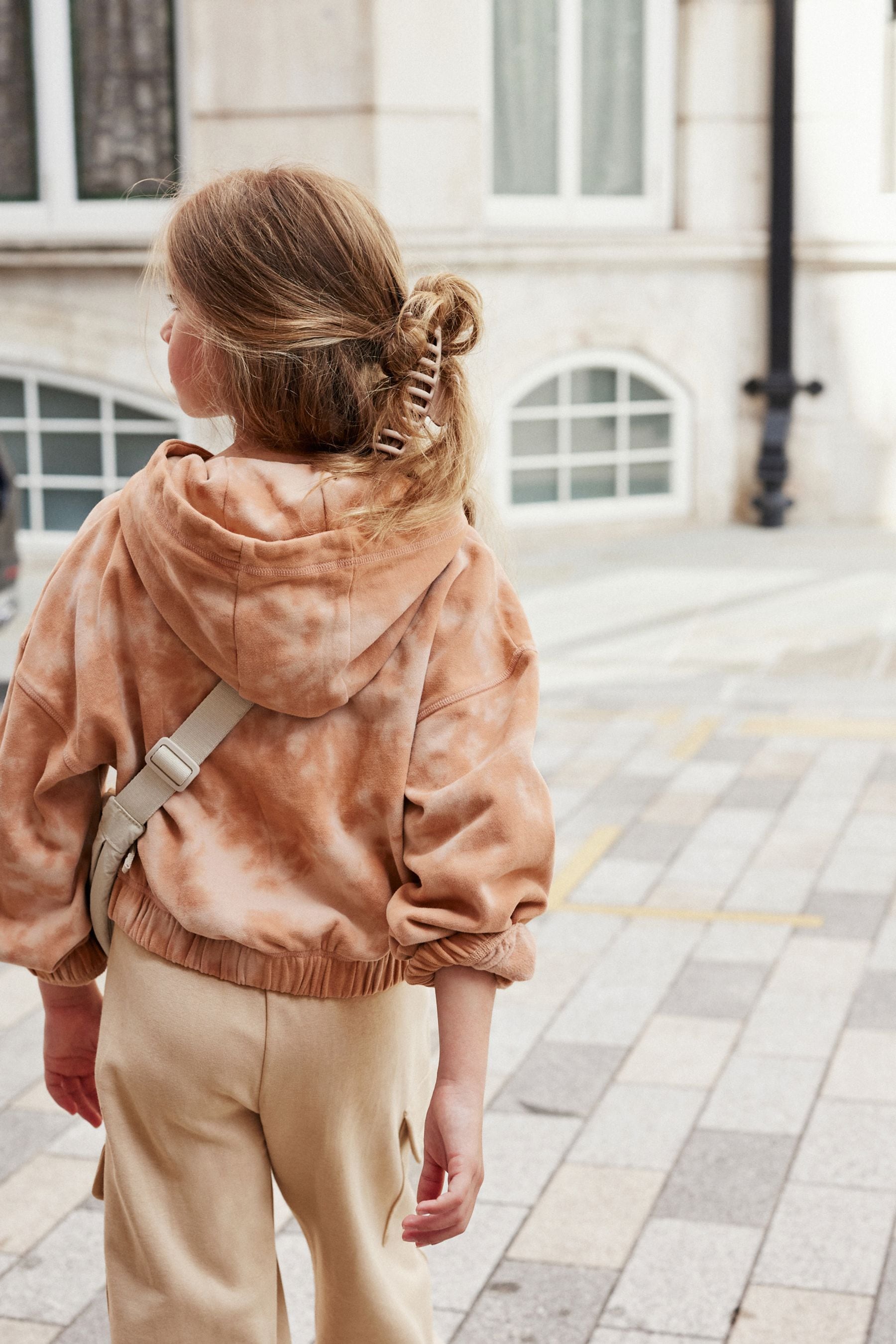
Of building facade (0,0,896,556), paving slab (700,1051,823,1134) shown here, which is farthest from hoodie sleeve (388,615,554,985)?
building facade (0,0,896,556)

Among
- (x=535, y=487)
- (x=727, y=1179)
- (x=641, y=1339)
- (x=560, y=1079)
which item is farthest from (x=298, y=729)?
(x=535, y=487)

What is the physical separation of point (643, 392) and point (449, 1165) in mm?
10244

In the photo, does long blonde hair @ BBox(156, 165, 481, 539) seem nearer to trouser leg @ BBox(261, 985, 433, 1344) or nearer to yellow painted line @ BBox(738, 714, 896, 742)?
trouser leg @ BBox(261, 985, 433, 1344)

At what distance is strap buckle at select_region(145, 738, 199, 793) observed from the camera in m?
1.66

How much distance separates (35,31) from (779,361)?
518 centimetres

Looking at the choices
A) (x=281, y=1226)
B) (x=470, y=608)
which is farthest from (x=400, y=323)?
(x=281, y=1226)

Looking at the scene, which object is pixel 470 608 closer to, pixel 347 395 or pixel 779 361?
pixel 347 395

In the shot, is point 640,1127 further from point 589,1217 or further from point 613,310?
Result: point 613,310

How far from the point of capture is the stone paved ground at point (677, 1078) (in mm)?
2740

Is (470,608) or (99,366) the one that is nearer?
(470,608)

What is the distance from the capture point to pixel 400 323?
1.63m

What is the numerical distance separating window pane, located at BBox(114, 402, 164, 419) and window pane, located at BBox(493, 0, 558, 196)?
2651 millimetres

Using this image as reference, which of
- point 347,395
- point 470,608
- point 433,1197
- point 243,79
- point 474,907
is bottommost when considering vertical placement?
point 433,1197

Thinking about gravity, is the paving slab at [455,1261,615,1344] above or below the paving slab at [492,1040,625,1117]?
above
